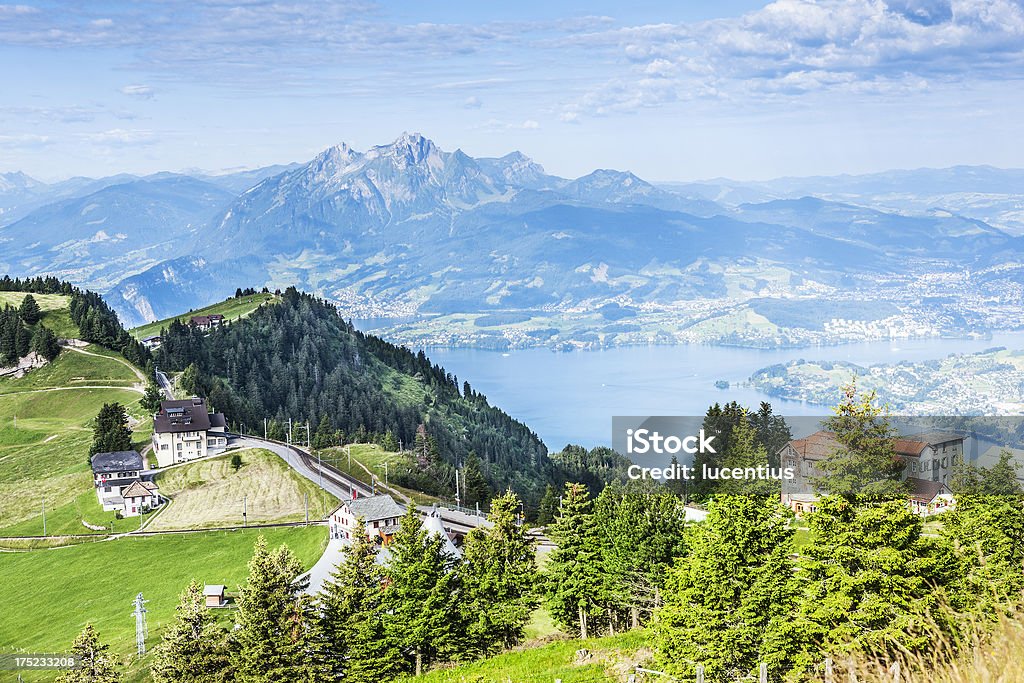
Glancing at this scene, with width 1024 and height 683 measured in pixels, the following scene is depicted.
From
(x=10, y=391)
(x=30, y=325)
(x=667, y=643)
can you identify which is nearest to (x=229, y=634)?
(x=667, y=643)

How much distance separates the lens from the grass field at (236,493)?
100m

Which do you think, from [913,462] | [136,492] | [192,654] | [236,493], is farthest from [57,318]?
[913,462]

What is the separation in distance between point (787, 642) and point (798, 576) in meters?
2.56

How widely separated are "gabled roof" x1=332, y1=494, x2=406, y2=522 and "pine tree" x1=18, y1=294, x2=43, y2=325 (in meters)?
126

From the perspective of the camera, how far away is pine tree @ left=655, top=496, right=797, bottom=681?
1371 inches

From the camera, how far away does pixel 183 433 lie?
12262 cm

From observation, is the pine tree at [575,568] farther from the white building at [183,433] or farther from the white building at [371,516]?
the white building at [183,433]

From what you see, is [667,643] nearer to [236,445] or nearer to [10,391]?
[236,445]

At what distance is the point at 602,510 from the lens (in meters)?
50.4

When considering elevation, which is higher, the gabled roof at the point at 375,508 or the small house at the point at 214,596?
the gabled roof at the point at 375,508

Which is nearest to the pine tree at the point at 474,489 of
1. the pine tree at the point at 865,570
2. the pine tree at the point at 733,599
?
the pine tree at the point at 733,599

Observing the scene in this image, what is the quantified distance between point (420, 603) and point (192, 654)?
36.0ft

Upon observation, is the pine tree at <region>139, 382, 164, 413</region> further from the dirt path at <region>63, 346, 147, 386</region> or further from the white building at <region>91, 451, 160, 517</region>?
the white building at <region>91, 451, 160, 517</region>

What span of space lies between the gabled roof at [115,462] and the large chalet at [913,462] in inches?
3298
